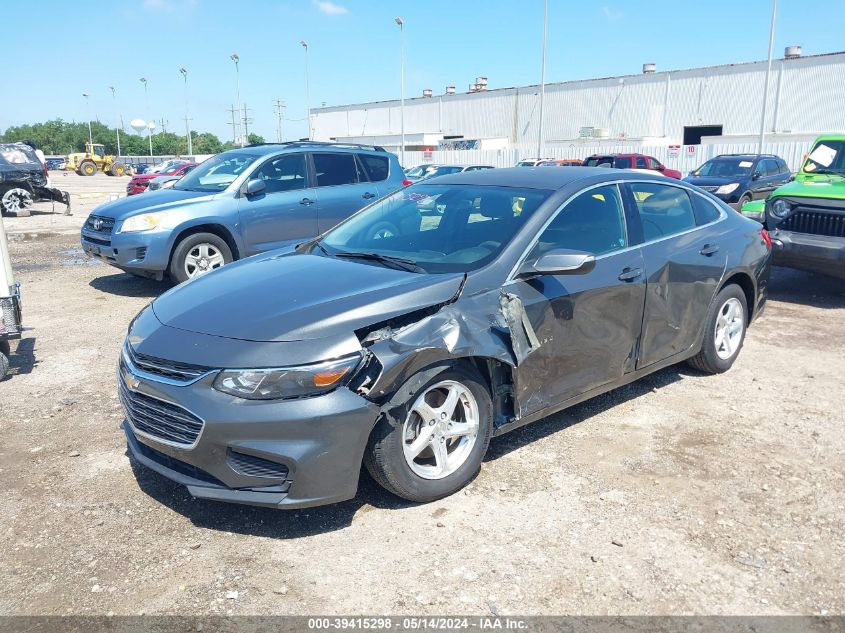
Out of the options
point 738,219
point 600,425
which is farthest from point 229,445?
point 738,219

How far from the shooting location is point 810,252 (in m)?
7.87

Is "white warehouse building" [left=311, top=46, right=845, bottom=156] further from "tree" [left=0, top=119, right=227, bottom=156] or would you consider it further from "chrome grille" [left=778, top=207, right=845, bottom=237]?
"tree" [left=0, top=119, right=227, bottom=156]

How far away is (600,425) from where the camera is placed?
15.3 ft

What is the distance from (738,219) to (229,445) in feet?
14.6

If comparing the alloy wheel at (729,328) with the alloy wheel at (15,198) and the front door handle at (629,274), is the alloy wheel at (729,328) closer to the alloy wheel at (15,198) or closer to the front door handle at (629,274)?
the front door handle at (629,274)

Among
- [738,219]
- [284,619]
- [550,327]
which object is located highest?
[738,219]

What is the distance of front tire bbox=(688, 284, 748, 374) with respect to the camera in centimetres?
534

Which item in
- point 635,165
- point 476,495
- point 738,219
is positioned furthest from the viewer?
point 635,165

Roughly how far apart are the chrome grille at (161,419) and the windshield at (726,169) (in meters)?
16.7

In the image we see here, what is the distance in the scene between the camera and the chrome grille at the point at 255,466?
314 cm

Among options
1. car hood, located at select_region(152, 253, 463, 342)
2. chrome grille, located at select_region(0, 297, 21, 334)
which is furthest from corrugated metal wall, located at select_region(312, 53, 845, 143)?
chrome grille, located at select_region(0, 297, 21, 334)

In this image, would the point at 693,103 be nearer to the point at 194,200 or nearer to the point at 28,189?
the point at 28,189

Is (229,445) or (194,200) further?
(194,200)

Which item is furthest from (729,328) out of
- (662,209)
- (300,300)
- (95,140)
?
(95,140)
